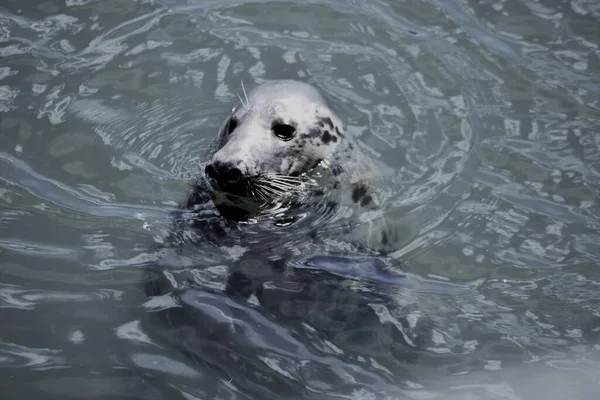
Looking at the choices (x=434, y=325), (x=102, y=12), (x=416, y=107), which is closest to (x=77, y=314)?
(x=434, y=325)

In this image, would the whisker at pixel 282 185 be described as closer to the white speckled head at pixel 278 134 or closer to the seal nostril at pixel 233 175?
the white speckled head at pixel 278 134

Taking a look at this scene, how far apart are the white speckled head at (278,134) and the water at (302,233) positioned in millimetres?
426

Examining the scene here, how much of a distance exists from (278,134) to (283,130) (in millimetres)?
42

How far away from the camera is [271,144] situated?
16.0ft

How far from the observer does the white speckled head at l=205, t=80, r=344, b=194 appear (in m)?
4.63

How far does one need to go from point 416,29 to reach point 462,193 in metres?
2.01

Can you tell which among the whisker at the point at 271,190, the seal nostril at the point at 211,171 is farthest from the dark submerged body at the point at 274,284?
the whisker at the point at 271,190

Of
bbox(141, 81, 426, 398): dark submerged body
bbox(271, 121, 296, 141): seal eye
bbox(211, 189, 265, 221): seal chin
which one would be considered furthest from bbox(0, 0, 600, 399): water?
bbox(271, 121, 296, 141): seal eye

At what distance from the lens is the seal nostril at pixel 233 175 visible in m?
4.47

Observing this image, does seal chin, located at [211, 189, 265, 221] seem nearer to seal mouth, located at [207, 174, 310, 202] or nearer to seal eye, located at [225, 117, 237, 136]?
seal mouth, located at [207, 174, 310, 202]

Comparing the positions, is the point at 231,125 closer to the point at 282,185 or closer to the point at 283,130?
the point at 283,130

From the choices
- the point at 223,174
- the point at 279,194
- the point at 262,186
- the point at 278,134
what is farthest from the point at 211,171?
the point at 278,134

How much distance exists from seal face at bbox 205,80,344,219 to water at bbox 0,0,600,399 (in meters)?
0.30

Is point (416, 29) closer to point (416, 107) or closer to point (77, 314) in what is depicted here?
point (416, 107)
